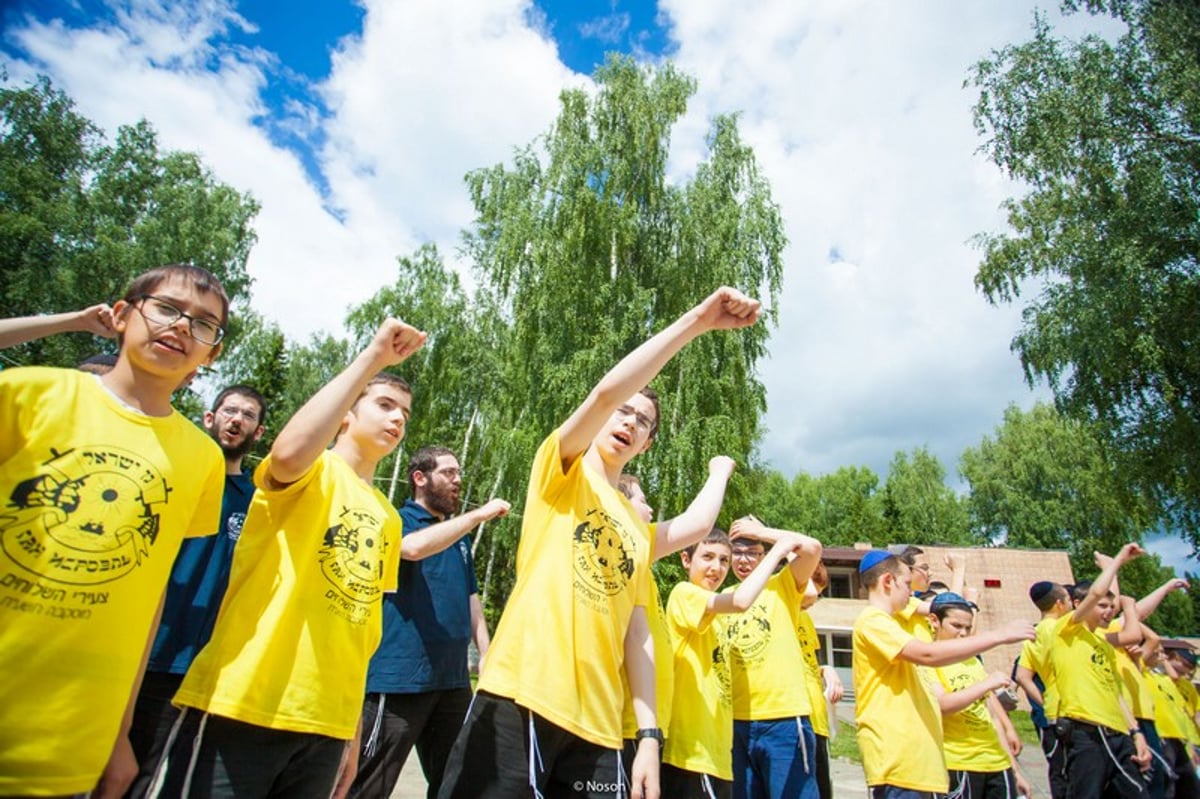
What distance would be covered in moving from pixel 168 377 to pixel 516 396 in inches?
614

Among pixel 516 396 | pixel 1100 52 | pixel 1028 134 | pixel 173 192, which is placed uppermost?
pixel 173 192

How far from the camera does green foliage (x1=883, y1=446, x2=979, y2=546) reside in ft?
147

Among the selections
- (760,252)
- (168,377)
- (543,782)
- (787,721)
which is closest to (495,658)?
(543,782)

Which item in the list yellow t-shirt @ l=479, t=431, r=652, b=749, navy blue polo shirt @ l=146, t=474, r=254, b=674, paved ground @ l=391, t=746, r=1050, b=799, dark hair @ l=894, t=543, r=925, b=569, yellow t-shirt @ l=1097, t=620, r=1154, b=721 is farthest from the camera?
yellow t-shirt @ l=1097, t=620, r=1154, b=721

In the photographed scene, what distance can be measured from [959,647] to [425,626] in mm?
2965

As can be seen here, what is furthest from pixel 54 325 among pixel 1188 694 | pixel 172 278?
pixel 1188 694

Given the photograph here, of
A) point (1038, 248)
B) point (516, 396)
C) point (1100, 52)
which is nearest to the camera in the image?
point (1100, 52)

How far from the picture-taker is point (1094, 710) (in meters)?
5.74

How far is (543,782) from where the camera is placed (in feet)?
6.77

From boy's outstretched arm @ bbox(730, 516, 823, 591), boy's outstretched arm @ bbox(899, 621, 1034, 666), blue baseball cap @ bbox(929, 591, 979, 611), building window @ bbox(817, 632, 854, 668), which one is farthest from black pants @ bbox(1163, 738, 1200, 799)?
building window @ bbox(817, 632, 854, 668)

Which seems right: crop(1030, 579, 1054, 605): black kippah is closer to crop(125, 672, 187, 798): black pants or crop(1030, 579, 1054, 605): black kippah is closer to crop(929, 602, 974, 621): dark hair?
crop(929, 602, 974, 621): dark hair

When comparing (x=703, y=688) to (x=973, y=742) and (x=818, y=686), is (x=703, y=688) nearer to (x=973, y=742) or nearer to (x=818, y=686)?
(x=818, y=686)

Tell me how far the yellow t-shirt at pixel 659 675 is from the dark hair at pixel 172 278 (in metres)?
1.92

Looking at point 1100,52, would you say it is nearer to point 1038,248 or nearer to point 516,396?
point 1038,248
